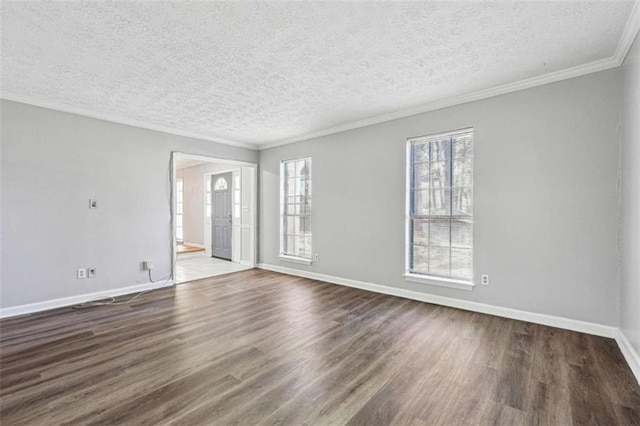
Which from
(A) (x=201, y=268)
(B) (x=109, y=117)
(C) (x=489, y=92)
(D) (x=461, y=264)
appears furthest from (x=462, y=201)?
(A) (x=201, y=268)

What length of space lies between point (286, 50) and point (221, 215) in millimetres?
5722

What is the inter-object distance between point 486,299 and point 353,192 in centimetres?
230

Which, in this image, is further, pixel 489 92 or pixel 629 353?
pixel 489 92

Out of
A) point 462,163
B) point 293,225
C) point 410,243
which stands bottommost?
point 410,243

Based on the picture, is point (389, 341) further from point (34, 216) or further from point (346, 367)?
point (34, 216)

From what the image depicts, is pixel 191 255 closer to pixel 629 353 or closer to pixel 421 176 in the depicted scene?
pixel 421 176

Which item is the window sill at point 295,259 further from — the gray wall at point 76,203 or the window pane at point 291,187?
the gray wall at point 76,203

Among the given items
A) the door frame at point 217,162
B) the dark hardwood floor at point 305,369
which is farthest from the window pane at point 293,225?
the dark hardwood floor at point 305,369

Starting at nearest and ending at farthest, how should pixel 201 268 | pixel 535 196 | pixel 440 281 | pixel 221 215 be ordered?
pixel 535 196, pixel 440 281, pixel 201 268, pixel 221 215

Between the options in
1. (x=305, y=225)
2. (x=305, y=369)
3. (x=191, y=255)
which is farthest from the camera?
(x=191, y=255)

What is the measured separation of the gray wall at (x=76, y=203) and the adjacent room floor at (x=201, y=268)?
0.71m

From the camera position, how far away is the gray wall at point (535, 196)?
275cm

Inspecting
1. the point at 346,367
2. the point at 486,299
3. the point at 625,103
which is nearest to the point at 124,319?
the point at 346,367

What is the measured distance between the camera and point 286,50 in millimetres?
2496
